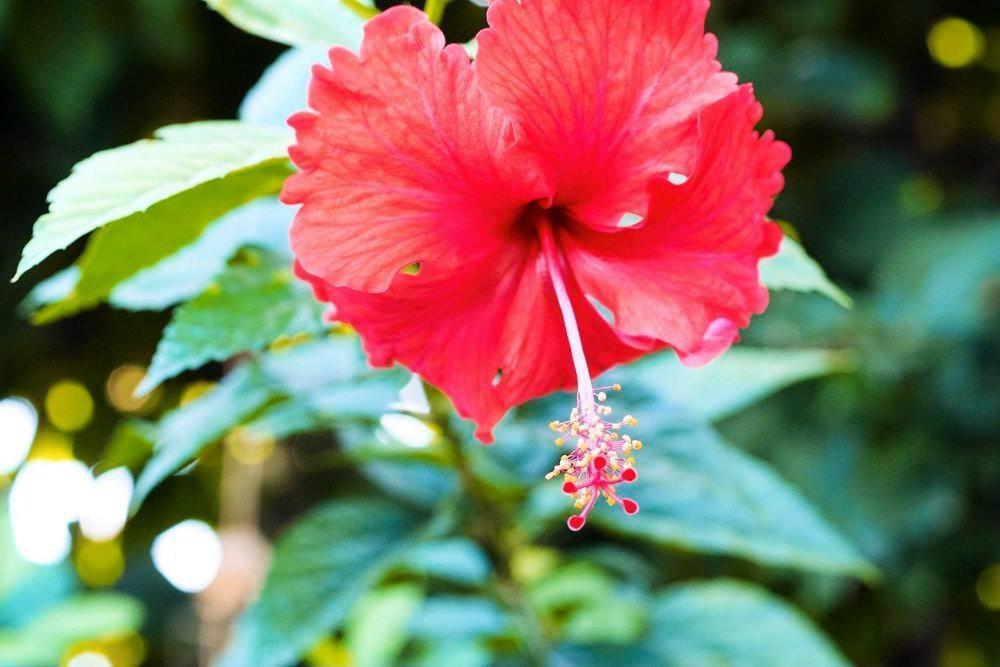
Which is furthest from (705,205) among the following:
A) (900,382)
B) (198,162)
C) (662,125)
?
(900,382)

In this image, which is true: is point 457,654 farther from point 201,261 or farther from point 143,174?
point 143,174

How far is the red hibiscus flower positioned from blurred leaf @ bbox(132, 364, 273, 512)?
0.75 feet

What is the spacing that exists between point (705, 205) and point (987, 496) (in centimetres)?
174

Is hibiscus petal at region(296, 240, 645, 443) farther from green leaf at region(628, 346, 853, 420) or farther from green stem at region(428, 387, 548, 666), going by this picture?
green leaf at region(628, 346, 853, 420)

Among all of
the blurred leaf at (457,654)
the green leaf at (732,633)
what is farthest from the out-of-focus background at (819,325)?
the green leaf at (732,633)

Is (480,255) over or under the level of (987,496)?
over

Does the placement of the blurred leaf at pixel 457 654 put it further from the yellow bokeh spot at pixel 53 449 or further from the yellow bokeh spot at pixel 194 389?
the yellow bokeh spot at pixel 53 449

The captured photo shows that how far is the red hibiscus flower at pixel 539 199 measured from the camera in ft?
1.75

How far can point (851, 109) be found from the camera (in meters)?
2.18

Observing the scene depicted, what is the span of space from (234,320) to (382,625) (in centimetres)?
86

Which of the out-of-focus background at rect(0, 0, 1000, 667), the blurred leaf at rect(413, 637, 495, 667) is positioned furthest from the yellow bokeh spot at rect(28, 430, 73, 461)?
the blurred leaf at rect(413, 637, 495, 667)

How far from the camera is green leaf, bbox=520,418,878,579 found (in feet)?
3.10

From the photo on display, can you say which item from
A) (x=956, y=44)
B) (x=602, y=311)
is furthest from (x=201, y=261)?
(x=956, y=44)

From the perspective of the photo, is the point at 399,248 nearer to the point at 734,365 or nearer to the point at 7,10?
the point at 734,365
